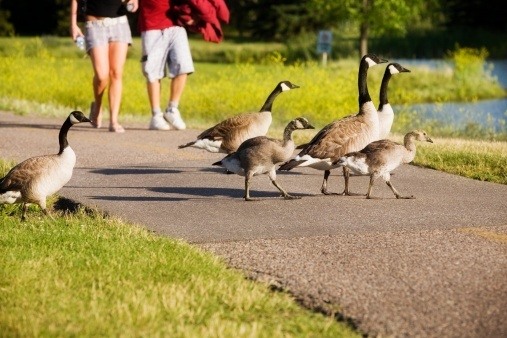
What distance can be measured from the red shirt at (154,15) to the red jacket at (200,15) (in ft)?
0.35

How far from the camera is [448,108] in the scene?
34.5m

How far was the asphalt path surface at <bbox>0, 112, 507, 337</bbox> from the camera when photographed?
635 centimetres

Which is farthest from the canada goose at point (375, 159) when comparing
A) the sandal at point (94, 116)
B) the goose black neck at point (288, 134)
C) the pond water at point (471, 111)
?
the pond water at point (471, 111)

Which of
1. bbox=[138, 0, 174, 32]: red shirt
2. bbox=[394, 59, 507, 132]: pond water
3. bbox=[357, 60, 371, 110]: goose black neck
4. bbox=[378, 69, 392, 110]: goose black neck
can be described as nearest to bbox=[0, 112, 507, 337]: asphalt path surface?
bbox=[378, 69, 392, 110]: goose black neck

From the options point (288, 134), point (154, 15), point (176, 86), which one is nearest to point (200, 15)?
point (154, 15)

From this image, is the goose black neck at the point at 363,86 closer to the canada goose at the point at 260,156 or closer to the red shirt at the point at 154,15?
the canada goose at the point at 260,156

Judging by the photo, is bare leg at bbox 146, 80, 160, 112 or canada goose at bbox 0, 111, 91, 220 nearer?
canada goose at bbox 0, 111, 91, 220

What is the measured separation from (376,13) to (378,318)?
48.4 m

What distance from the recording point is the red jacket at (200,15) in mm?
16031

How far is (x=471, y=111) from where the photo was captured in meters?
28.9

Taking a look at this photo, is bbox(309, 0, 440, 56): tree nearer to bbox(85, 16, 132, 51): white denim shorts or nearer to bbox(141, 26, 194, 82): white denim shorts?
bbox(141, 26, 194, 82): white denim shorts

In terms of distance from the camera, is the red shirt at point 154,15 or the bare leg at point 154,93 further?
the bare leg at point 154,93

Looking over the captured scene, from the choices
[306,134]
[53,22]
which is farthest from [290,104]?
[53,22]

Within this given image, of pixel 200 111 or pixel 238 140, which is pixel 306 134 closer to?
pixel 238 140
